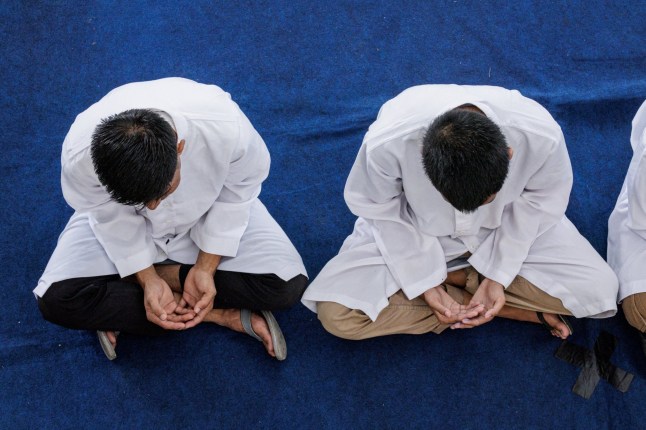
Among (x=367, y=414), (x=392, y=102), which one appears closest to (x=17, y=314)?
(x=367, y=414)

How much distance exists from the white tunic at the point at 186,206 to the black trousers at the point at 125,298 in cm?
3

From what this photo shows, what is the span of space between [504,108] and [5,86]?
1.70 metres

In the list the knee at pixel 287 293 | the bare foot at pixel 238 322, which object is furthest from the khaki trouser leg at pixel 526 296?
the bare foot at pixel 238 322

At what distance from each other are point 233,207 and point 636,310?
3.64 feet

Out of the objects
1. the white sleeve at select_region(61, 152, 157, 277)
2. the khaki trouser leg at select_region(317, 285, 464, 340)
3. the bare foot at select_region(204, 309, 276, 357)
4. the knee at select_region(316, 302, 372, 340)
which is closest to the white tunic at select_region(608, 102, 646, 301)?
the khaki trouser leg at select_region(317, 285, 464, 340)

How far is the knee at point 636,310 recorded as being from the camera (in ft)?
6.14

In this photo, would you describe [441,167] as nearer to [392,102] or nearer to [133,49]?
[392,102]

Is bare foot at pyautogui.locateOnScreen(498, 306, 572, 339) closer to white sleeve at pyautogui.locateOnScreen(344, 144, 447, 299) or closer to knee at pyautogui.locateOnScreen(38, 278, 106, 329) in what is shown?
white sleeve at pyautogui.locateOnScreen(344, 144, 447, 299)

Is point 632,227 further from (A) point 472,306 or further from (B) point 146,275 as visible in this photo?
(B) point 146,275

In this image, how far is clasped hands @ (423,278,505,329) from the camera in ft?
6.07

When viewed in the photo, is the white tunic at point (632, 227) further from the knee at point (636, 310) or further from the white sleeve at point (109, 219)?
the white sleeve at point (109, 219)

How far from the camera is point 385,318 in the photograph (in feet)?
6.32

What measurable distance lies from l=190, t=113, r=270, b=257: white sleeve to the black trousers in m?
0.10

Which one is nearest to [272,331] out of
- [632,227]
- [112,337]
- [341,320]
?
[341,320]
